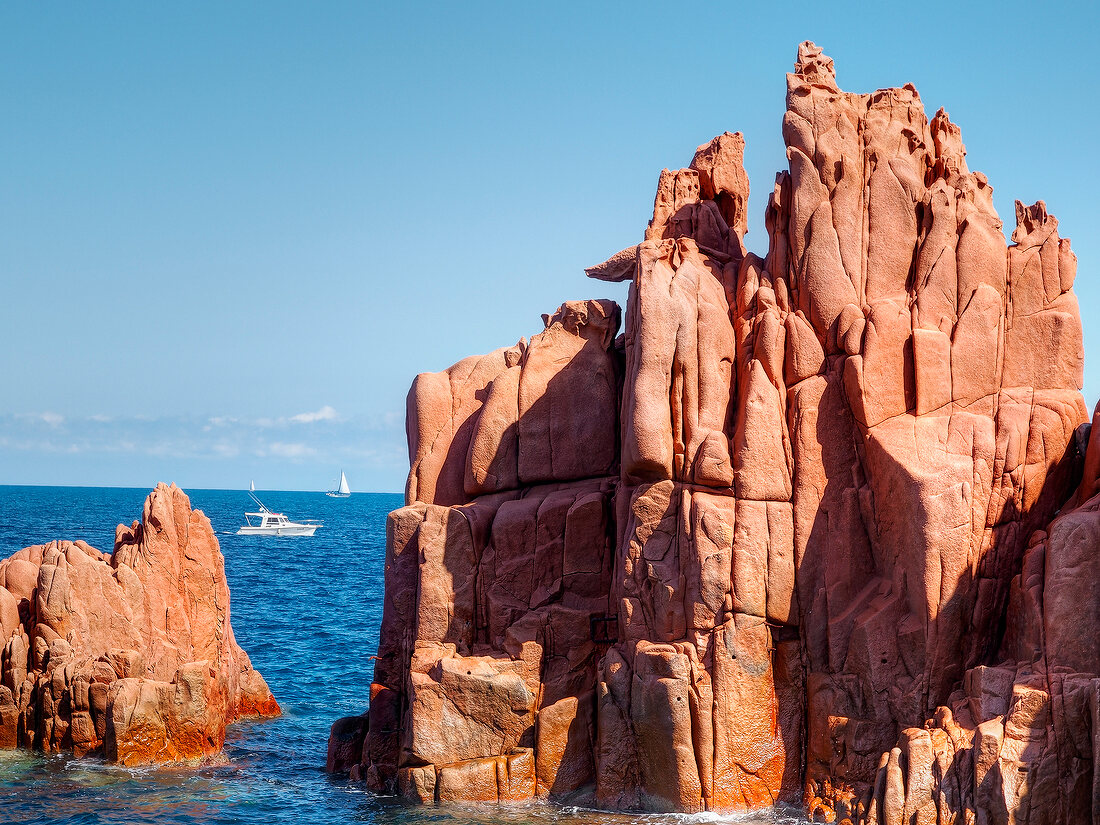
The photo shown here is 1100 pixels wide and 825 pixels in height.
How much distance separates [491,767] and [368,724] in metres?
5.39

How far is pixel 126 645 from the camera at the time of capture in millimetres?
29406

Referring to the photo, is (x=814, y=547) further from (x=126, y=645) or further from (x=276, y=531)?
(x=276, y=531)

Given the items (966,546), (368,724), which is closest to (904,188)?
(966,546)

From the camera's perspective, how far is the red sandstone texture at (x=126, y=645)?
89.6ft

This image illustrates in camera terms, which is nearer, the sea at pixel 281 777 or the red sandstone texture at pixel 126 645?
the sea at pixel 281 777

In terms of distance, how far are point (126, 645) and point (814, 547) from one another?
689 inches

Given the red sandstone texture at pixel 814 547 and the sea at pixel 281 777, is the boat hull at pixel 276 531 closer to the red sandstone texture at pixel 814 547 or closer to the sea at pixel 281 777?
the sea at pixel 281 777

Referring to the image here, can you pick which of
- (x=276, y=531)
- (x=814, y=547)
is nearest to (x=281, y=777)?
(x=814, y=547)

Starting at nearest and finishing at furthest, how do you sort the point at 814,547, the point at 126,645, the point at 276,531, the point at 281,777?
the point at 814,547, the point at 281,777, the point at 126,645, the point at 276,531

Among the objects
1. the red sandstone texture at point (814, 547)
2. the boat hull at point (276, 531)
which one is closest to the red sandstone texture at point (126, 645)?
the red sandstone texture at point (814, 547)

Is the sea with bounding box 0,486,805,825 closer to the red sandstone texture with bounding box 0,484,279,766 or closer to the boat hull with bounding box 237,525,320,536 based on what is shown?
the red sandstone texture with bounding box 0,484,279,766

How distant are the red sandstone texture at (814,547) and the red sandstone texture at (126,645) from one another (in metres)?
5.10

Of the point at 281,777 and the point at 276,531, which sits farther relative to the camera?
the point at 276,531

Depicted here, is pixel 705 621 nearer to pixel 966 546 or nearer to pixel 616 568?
pixel 616 568
